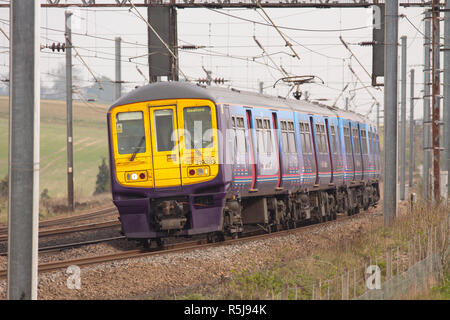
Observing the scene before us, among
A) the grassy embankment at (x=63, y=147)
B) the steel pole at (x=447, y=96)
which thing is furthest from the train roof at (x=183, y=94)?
the grassy embankment at (x=63, y=147)

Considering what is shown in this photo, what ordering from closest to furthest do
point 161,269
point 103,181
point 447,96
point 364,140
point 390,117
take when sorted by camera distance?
point 161,269, point 390,117, point 447,96, point 364,140, point 103,181

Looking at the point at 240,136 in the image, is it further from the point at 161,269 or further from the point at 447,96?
the point at 447,96

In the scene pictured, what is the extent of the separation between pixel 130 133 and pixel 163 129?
72cm

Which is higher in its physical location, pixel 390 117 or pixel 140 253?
pixel 390 117

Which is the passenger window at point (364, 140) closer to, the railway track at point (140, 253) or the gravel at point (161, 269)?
the railway track at point (140, 253)

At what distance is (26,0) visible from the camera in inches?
346

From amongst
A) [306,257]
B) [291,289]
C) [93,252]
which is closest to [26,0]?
[291,289]

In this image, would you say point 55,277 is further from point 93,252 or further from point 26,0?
point 26,0

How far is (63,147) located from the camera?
83.2 m

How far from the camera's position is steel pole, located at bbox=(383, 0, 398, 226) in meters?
19.2

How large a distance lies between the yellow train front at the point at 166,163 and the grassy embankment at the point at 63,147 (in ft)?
113

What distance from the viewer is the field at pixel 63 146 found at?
226ft

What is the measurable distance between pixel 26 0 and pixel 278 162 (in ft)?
34.8

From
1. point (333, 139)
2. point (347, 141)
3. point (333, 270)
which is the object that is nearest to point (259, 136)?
point (333, 270)
